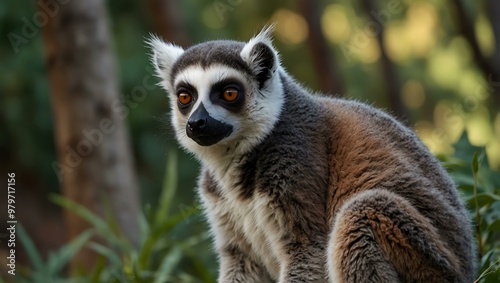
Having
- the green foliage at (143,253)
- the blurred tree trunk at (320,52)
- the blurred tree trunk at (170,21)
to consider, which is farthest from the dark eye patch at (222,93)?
the blurred tree trunk at (320,52)

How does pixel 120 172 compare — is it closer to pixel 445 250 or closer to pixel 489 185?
pixel 489 185

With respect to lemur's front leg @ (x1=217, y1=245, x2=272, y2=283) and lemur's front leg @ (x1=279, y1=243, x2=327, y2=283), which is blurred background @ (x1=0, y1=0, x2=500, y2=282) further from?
lemur's front leg @ (x1=279, y1=243, x2=327, y2=283)

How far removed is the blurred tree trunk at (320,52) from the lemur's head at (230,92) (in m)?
8.42

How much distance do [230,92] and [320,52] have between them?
29.4 ft

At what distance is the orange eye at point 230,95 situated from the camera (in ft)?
18.0

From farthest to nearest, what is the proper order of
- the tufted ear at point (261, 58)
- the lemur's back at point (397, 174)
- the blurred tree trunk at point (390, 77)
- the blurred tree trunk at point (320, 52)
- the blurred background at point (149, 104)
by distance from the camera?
the blurred tree trunk at point (390, 77), the blurred tree trunk at point (320, 52), the blurred background at point (149, 104), the tufted ear at point (261, 58), the lemur's back at point (397, 174)

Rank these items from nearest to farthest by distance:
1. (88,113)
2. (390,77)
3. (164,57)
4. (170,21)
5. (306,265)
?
(306,265) < (164,57) < (88,113) < (170,21) < (390,77)

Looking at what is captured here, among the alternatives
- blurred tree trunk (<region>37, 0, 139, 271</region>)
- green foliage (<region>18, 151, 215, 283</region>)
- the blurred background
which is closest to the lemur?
the blurred background

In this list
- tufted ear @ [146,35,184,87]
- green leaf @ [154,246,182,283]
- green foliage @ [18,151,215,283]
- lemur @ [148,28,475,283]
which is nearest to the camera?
lemur @ [148,28,475,283]

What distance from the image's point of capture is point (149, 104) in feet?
52.9

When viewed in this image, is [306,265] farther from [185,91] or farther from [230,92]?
[185,91]

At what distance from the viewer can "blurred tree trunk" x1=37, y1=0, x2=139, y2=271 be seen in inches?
355

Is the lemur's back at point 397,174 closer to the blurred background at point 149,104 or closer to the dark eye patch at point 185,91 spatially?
the blurred background at point 149,104

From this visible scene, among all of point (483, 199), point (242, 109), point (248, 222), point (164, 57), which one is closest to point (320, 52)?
point (164, 57)
